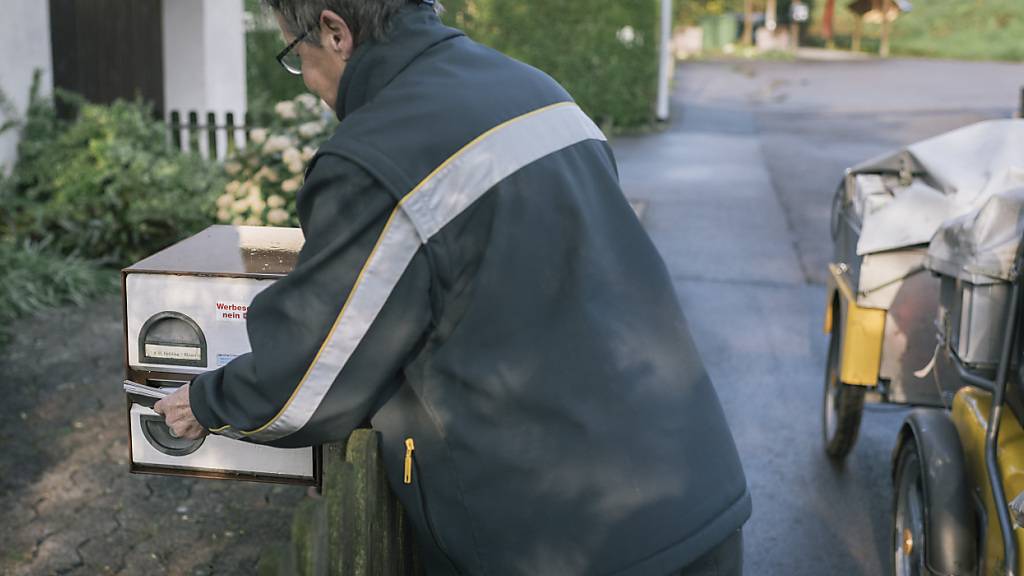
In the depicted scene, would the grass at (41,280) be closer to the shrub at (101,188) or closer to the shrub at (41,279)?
the shrub at (41,279)

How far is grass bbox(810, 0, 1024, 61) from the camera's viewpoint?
150 feet

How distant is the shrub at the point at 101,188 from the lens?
26.2ft

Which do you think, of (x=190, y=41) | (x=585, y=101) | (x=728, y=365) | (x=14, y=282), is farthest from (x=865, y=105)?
(x=14, y=282)

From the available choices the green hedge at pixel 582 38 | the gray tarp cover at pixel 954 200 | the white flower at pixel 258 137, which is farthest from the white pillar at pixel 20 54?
the green hedge at pixel 582 38

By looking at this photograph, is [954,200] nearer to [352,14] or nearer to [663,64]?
[352,14]

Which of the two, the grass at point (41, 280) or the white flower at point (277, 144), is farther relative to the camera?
the grass at point (41, 280)

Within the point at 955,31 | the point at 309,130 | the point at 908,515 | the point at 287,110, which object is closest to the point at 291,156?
the point at 309,130

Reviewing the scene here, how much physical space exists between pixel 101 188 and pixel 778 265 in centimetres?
539

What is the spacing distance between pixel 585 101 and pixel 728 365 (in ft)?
39.9

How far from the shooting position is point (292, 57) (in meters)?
2.25

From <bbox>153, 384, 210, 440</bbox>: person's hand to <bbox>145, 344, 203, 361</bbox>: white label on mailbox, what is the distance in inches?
5.9

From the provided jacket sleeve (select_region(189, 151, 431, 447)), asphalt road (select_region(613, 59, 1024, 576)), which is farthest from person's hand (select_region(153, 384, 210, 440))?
asphalt road (select_region(613, 59, 1024, 576))

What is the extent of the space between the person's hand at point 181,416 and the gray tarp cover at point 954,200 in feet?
7.05

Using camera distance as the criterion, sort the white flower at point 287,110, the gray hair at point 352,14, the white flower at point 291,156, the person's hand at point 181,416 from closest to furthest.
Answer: the gray hair at point 352,14 → the person's hand at point 181,416 → the white flower at point 291,156 → the white flower at point 287,110
